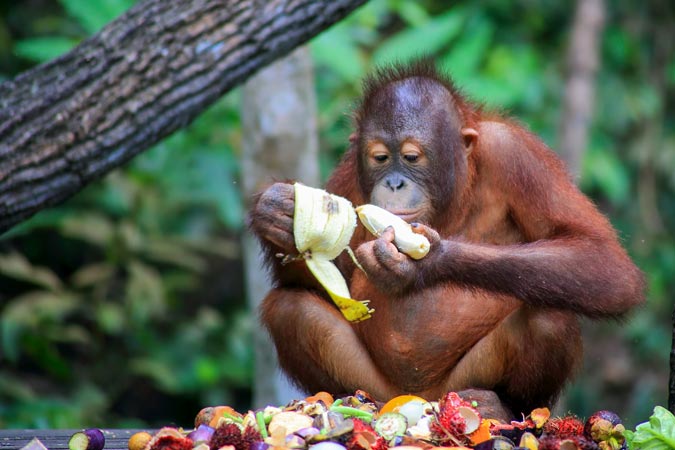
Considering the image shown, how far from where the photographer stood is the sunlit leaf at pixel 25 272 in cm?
702

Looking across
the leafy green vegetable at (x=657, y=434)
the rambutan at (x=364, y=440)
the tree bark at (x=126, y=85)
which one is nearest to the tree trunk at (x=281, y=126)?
the tree bark at (x=126, y=85)

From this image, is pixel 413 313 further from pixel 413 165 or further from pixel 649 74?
pixel 649 74

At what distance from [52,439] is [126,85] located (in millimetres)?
1539

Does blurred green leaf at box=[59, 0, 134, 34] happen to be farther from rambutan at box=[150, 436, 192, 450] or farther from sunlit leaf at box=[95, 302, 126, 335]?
rambutan at box=[150, 436, 192, 450]

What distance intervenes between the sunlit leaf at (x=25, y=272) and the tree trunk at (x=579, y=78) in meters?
3.80

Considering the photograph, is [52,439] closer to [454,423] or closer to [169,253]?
[454,423]

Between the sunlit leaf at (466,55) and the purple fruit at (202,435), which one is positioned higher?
the sunlit leaf at (466,55)

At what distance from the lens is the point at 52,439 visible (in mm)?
3693

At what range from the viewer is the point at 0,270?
23.2ft

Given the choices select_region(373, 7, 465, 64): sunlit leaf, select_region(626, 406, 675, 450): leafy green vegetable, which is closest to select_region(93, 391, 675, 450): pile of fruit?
select_region(626, 406, 675, 450): leafy green vegetable

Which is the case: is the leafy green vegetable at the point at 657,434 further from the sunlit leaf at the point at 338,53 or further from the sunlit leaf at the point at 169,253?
the sunlit leaf at the point at 169,253

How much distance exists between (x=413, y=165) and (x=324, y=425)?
4.00 feet

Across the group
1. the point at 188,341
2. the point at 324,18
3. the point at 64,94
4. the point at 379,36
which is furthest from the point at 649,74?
the point at 64,94

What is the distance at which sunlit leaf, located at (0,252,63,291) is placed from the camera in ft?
23.0
